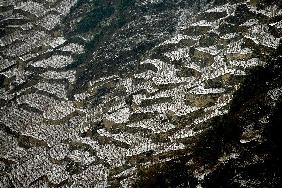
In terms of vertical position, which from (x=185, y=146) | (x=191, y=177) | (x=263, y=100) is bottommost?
(x=185, y=146)

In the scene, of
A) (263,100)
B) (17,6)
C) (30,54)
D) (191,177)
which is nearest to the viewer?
(191,177)

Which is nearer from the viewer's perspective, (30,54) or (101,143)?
(101,143)

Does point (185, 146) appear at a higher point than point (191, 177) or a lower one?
lower

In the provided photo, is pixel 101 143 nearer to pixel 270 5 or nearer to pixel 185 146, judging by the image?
pixel 185 146

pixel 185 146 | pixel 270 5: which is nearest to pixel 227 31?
pixel 270 5

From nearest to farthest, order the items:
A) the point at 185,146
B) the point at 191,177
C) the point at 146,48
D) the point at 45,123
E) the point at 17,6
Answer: the point at 191,177 < the point at 185,146 < the point at 45,123 < the point at 146,48 < the point at 17,6

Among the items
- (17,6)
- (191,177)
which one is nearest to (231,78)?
(191,177)

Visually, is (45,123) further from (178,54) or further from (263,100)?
(263,100)
